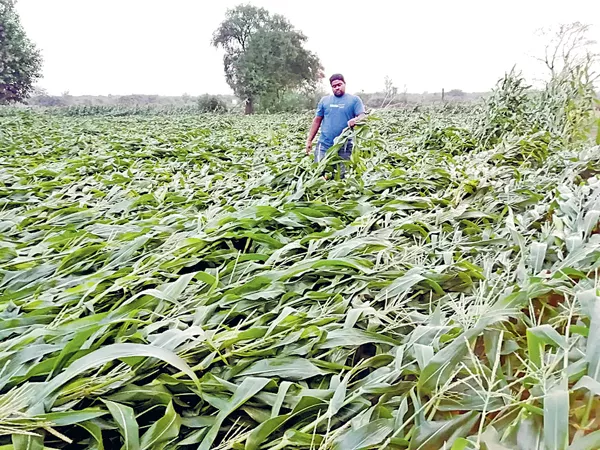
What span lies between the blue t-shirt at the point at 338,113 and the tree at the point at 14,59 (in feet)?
81.8

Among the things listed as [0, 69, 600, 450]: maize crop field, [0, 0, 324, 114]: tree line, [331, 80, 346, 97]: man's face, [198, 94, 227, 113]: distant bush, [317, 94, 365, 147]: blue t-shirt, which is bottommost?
[0, 69, 600, 450]: maize crop field

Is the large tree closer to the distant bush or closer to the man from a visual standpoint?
the distant bush

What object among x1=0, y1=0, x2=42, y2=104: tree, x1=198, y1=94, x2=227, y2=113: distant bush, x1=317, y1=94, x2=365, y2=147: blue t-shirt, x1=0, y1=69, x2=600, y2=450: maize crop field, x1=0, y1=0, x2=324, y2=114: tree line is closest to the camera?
x1=0, y1=69, x2=600, y2=450: maize crop field

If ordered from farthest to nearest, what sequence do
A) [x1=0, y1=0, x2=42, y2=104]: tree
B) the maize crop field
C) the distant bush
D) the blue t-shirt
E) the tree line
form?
the distant bush < the tree line < [x1=0, y1=0, x2=42, y2=104]: tree < the blue t-shirt < the maize crop field

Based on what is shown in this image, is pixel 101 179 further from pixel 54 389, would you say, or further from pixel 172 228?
pixel 54 389

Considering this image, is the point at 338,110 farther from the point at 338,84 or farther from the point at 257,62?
the point at 257,62

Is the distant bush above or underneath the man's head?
above

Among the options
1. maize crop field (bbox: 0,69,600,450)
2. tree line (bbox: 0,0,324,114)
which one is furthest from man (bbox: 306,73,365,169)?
tree line (bbox: 0,0,324,114)

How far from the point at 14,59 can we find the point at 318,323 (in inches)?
1094

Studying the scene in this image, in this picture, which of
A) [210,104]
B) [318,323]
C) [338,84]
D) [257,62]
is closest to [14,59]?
[210,104]

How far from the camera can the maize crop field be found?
84 cm

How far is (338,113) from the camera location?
414cm

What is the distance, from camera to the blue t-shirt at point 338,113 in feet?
13.4

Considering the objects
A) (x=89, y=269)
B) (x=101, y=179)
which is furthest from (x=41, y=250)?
(x=101, y=179)
